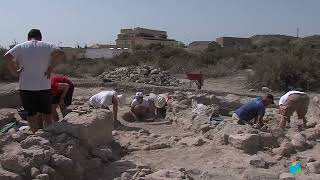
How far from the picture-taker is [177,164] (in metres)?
6.24

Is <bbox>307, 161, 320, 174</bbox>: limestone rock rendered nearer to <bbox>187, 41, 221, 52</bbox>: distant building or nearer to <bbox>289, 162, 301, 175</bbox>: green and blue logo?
<bbox>289, 162, 301, 175</bbox>: green and blue logo

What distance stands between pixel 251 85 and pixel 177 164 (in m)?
15.0

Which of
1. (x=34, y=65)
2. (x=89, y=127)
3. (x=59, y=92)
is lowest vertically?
(x=89, y=127)

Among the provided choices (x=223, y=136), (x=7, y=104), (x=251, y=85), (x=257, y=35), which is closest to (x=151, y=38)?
(x=257, y=35)

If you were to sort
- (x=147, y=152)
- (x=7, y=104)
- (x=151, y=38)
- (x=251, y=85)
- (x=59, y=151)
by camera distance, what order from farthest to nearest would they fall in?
(x=151, y=38) → (x=251, y=85) → (x=7, y=104) → (x=147, y=152) → (x=59, y=151)

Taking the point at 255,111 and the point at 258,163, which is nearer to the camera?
the point at 258,163

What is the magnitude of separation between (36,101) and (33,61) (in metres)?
0.53

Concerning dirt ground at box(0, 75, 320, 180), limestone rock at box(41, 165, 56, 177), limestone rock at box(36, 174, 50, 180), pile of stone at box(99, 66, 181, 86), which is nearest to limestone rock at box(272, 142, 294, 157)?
dirt ground at box(0, 75, 320, 180)

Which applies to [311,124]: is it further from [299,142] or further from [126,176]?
[126,176]

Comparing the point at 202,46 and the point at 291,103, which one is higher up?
the point at 202,46

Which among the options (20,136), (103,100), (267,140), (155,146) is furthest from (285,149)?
(103,100)

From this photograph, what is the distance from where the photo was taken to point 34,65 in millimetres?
6160

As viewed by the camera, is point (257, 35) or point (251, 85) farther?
point (257, 35)

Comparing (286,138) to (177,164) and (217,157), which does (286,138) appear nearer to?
(217,157)
